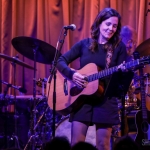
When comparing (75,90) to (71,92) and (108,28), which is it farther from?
(108,28)

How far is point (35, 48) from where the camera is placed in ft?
17.3

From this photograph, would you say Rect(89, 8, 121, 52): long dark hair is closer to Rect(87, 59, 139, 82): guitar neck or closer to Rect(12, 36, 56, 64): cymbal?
Rect(87, 59, 139, 82): guitar neck

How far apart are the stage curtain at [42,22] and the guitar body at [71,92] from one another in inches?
84.5

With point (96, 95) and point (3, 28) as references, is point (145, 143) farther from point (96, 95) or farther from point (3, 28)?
point (3, 28)

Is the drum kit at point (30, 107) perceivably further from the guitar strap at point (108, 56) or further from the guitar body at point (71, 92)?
the guitar strap at point (108, 56)

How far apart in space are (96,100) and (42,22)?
10.8 ft

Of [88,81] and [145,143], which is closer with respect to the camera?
[88,81]

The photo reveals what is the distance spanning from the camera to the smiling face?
145 inches

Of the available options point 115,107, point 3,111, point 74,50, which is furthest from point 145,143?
point 3,111

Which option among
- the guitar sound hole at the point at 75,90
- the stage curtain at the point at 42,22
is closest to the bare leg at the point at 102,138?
the guitar sound hole at the point at 75,90

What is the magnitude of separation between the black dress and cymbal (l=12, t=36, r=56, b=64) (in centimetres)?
137

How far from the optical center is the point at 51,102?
425 centimetres

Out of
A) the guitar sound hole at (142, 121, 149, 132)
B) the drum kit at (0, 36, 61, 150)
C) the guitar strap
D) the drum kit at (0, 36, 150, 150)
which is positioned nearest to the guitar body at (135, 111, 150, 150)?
the guitar sound hole at (142, 121, 149, 132)

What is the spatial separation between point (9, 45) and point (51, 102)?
9.11ft
